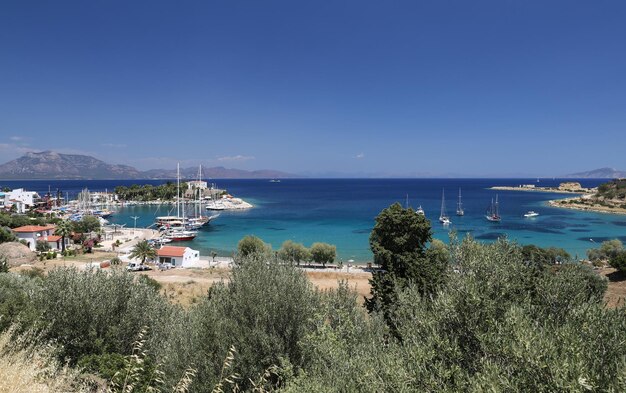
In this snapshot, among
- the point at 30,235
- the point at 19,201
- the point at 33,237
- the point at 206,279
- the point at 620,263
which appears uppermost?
the point at 19,201

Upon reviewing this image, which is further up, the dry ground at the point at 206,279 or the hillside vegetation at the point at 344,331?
the hillside vegetation at the point at 344,331

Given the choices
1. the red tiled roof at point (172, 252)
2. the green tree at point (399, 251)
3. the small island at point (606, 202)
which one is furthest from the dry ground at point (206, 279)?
the small island at point (606, 202)

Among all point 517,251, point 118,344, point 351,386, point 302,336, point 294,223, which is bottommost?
point 294,223

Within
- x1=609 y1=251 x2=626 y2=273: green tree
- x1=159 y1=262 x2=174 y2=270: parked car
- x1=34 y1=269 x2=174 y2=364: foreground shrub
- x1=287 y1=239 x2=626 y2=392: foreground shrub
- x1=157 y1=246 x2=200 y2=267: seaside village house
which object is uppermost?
x1=287 y1=239 x2=626 y2=392: foreground shrub

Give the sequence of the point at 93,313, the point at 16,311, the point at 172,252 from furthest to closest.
→ the point at 172,252 → the point at 93,313 → the point at 16,311

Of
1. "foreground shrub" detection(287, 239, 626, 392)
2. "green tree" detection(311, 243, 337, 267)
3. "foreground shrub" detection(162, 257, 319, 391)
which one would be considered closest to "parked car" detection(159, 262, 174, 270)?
"green tree" detection(311, 243, 337, 267)

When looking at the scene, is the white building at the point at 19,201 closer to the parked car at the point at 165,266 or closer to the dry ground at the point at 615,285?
the parked car at the point at 165,266

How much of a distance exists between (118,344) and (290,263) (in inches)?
240

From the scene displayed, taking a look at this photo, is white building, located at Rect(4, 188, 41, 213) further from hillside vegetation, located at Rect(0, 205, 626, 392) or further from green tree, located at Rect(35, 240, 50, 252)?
hillside vegetation, located at Rect(0, 205, 626, 392)

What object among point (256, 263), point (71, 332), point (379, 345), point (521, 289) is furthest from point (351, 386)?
point (71, 332)

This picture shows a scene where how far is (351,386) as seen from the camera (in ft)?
16.9

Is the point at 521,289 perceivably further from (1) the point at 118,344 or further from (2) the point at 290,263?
(1) the point at 118,344

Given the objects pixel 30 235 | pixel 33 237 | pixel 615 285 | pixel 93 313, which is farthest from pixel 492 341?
pixel 30 235

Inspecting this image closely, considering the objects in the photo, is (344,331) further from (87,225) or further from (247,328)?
(87,225)
